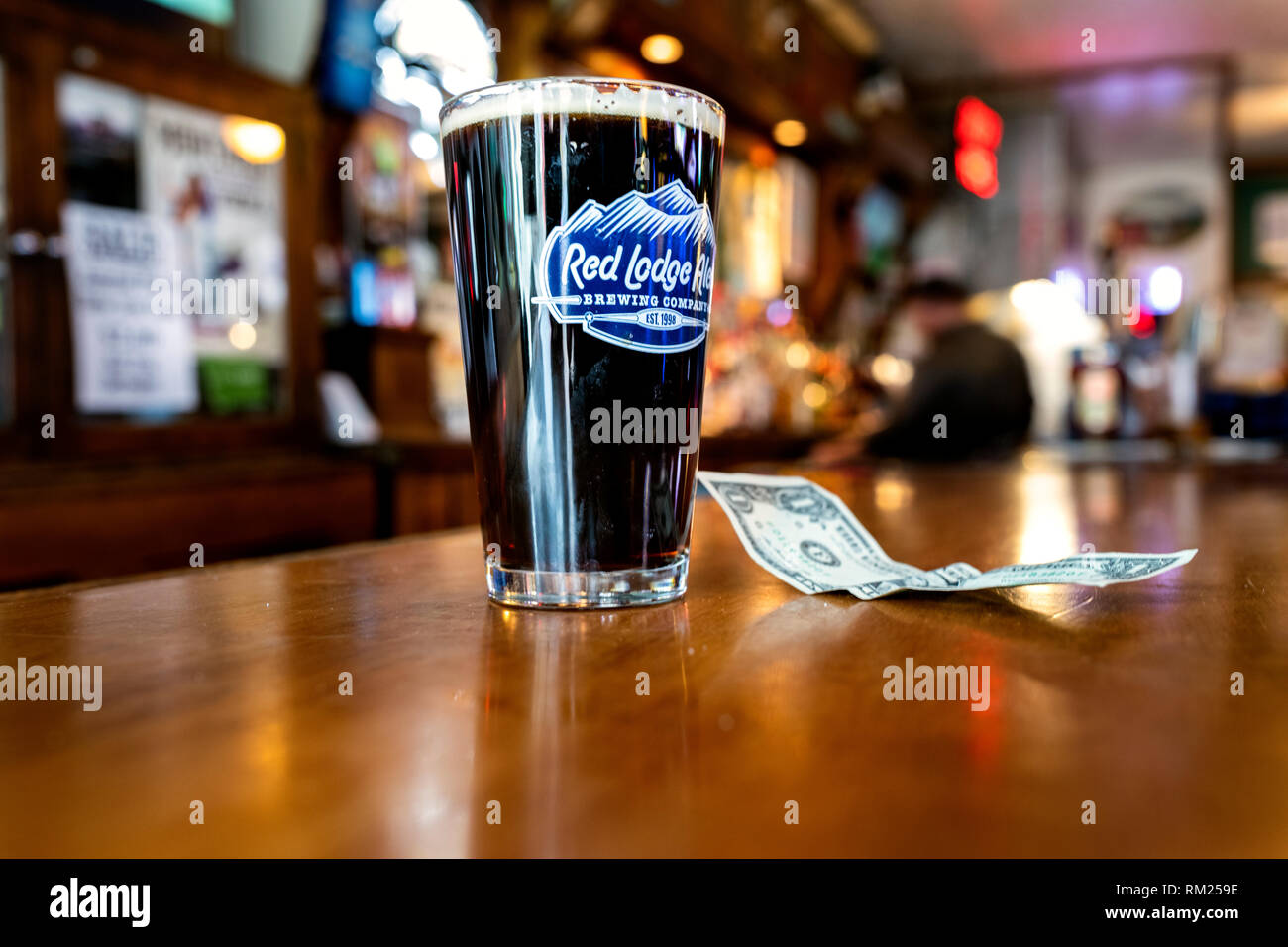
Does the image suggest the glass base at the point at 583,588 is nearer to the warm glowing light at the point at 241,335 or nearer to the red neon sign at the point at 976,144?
the warm glowing light at the point at 241,335

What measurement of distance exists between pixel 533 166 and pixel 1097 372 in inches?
314

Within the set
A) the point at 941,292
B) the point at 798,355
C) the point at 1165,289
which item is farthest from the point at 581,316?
the point at 1165,289

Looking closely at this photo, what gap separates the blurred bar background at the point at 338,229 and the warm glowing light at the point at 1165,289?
193 cm

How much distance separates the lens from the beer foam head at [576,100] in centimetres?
49

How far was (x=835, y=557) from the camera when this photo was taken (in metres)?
0.57

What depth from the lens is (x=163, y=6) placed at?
7.64ft

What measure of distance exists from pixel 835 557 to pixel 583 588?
152 mm

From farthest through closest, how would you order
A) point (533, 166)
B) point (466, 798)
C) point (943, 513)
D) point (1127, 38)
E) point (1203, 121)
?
point (1203, 121), point (1127, 38), point (943, 513), point (533, 166), point (466, 798)

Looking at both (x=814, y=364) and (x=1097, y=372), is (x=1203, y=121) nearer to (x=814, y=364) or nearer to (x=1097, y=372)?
(x=1097, y=372)

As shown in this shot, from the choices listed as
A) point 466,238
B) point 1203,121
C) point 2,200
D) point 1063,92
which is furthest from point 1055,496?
point 1203,121

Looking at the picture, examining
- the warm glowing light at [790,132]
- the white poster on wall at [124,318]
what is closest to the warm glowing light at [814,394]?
the warm glowing light at [790,132]

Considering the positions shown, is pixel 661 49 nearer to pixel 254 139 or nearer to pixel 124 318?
pixel 254 139

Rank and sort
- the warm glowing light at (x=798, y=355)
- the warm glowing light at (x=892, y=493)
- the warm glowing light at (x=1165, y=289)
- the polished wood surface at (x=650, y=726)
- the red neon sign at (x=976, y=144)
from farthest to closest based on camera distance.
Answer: the warm glowing light at (x=1165, y=289) < the red neon sign at (x=976, y=144) < the warm glowing light at (x=798, y=355) < the warm glowing light at (x=892, y=493) < the polished wood surface at (x=650, y=726)

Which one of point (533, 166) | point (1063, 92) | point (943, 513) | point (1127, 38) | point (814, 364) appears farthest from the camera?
point (1063, 92)
